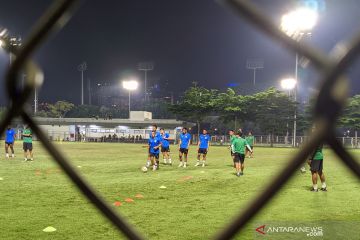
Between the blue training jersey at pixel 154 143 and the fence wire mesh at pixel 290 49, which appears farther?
the blue training jersey at pixel 154 143

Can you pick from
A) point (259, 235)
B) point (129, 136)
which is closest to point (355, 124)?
point (129, 136)

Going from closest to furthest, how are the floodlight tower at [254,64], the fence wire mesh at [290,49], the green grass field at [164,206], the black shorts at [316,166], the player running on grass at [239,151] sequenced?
the fence wire mesh at [290,49], the green grass field at [164,206], the black shorts at [316,166], the player running on grass at [239,151], the floodlight tower at [254,64]

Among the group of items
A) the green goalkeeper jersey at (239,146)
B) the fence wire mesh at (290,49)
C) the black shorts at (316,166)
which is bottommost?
the black shorts at (316,166)

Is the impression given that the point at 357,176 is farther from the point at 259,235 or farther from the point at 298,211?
the point at 298,211

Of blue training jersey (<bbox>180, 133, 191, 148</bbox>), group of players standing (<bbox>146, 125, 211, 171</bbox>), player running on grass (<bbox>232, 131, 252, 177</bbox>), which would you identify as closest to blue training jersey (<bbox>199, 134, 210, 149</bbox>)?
group of players standing (<bbox>146, 125, 211, 171</bbox>)

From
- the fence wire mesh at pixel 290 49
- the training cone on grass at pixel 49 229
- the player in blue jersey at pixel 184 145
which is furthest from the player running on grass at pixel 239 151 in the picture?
the fence wire mesh at pixel 290 49

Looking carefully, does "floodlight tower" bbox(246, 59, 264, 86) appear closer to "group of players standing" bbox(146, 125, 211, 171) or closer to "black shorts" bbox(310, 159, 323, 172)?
"group of players standing" bbox(146, 125, 211, 171)

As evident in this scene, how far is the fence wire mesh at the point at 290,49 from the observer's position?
0.86 meters

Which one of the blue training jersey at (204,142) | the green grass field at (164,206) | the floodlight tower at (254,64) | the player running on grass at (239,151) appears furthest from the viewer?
the floodlight tower at (254,64)

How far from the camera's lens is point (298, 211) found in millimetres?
8047

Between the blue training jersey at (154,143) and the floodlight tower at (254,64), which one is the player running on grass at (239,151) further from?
the floodlight tower at (254,64)

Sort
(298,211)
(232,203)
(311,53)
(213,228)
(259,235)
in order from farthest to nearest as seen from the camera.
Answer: (232,203) < (298,211) < (213,228) < (259,235) < (311,53)

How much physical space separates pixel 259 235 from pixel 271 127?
4760cm

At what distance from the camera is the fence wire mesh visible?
2.81 ft
